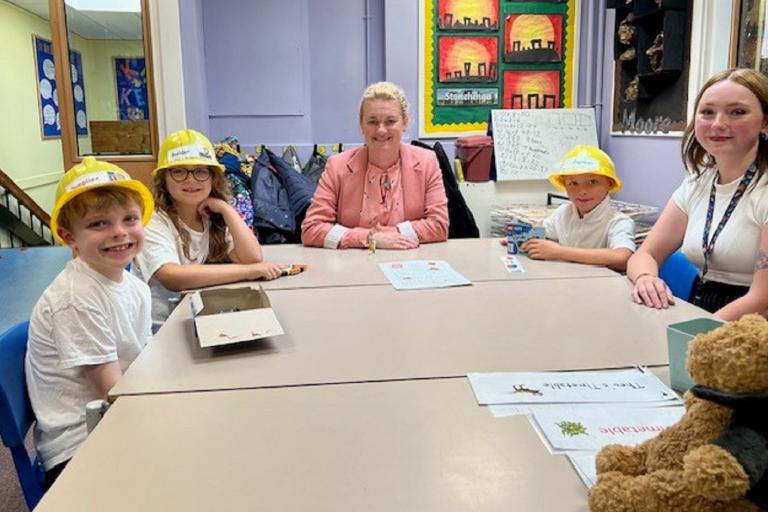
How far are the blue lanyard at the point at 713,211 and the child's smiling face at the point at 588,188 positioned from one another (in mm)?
391

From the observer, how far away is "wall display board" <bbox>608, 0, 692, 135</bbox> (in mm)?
3232

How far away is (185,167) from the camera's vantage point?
78.1 inches

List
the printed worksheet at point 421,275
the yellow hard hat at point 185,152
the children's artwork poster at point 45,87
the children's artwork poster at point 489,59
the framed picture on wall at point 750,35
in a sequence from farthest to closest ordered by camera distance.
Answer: the children's artwork poster at point 45,87 → the children's artwork poster at point 489,59 → the framed picture on wall at point 750,35 → the yellow hard hat at point 185,152 → the printed worksheet at point 421,275

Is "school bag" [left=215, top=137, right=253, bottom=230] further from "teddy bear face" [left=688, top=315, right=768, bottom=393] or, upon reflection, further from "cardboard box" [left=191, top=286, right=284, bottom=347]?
"teddy bear face" [left=688, top=315, right=768, bottom=393]

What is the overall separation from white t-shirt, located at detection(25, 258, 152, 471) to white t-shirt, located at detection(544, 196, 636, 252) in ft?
5.32

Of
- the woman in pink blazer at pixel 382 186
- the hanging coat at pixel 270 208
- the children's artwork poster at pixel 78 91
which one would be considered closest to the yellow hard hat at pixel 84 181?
the woman in pink blazer at pixel 382 186

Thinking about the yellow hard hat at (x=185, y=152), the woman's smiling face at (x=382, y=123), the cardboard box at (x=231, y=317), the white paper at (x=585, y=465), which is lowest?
the white paper at (x=585, y=465)

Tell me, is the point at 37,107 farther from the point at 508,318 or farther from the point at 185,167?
the point at 508,318

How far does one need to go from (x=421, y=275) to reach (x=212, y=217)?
78cm

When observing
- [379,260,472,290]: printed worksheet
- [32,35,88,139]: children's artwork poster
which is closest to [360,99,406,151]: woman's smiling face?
[379,260,472,290]: printed worksheet

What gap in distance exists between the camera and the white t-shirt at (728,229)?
1.69m

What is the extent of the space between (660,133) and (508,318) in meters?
2.50

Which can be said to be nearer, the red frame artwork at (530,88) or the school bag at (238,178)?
the school bag at (238,178)

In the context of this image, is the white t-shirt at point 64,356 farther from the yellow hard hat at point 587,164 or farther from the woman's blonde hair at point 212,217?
the yellow hard hat at point 587,164
